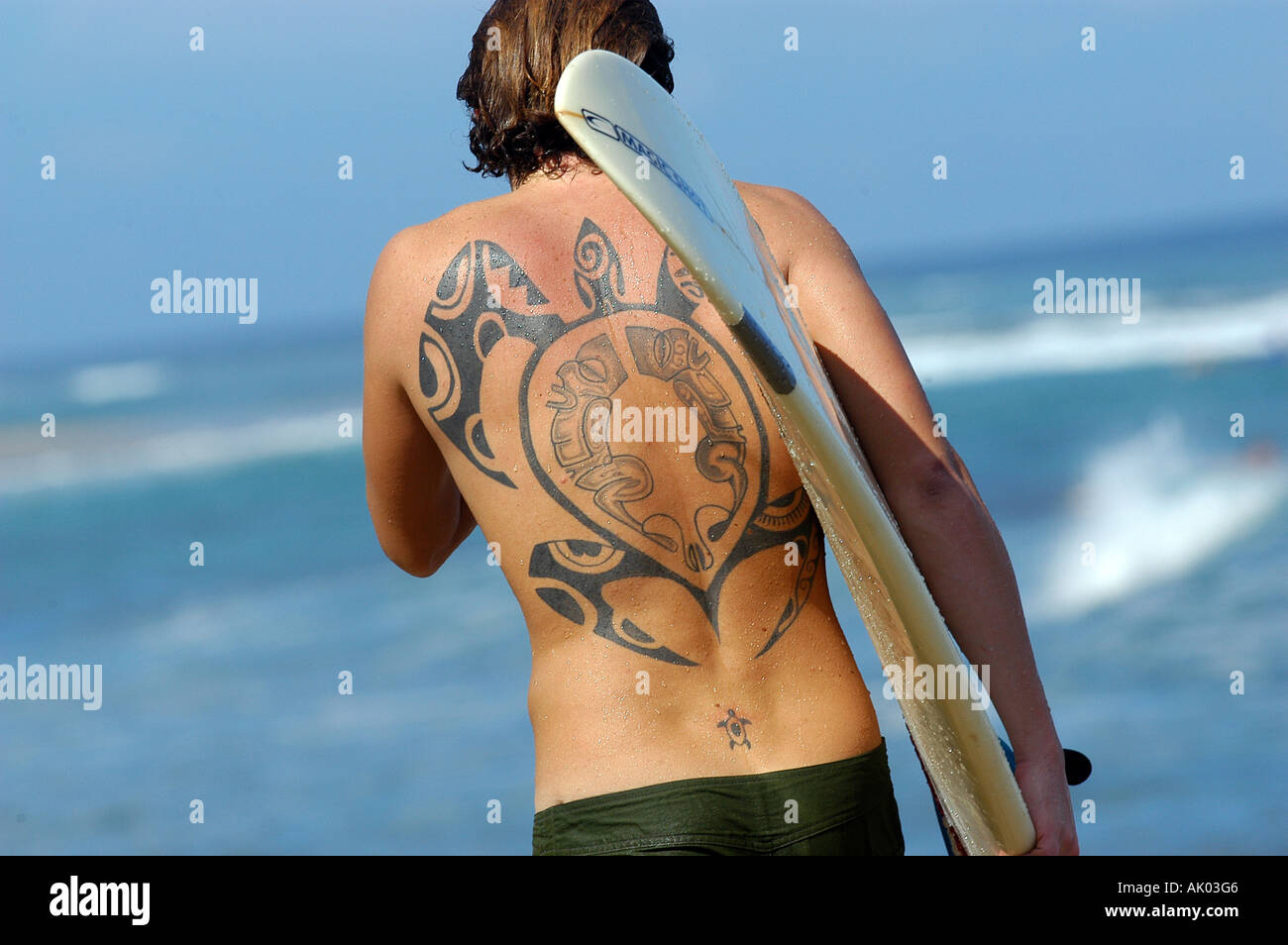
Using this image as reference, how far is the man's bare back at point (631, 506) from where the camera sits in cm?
177

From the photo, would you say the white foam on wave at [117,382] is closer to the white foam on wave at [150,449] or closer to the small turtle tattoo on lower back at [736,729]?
the white foam on wave at [150,449]

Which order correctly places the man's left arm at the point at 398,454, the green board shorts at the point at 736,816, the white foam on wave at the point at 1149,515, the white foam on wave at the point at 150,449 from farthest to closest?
1. the white foam on wave at the point at 150,449
2. the white foam on wave at the point at 1149,515
3. the man's left arm at the point at 398,454
4. the green board shorts at the point at 736,816

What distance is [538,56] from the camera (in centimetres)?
194

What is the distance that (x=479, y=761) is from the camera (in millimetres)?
6648

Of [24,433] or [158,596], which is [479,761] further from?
[24,433]

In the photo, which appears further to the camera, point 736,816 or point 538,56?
point 538,56

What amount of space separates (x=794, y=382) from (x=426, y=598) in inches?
334

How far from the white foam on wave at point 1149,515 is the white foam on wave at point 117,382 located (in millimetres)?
11948

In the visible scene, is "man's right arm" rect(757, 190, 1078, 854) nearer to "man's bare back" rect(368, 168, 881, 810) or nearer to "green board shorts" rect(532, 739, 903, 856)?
"man's bare back" rect(368, 168, 881, 810)

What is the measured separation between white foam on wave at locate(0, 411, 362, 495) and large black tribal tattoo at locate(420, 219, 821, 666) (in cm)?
1215
